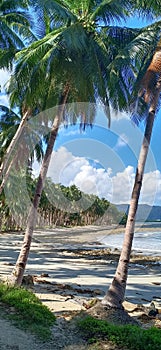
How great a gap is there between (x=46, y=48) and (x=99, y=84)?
1.62 metres

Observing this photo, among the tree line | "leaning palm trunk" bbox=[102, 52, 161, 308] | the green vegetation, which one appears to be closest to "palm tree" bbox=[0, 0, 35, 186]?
the tree line

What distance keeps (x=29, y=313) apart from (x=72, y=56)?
643 centimetres

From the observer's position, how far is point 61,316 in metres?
6.79

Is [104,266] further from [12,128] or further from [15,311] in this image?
[15,311]

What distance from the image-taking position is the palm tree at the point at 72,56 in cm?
920

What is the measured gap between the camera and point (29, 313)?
5832mm

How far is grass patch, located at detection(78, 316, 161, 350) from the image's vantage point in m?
4.98

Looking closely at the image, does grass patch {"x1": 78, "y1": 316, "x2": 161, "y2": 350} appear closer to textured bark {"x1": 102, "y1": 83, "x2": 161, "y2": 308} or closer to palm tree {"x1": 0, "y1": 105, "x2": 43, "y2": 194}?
textured bark {"x1": 102, "y1": 83, "x2": 161, "y2": 308}

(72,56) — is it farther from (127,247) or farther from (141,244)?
(141,244)

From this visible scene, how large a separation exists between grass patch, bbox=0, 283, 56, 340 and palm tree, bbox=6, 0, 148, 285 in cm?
220

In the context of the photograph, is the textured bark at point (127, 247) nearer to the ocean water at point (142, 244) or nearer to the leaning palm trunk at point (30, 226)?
the leaning palm trunk at point (30, 226)

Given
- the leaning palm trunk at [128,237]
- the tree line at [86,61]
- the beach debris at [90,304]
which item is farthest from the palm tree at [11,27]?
the beach debris at [90,304]

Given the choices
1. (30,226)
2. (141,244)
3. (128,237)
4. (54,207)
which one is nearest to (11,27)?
(30,226)

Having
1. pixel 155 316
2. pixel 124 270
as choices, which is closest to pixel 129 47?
pixel 124 270
